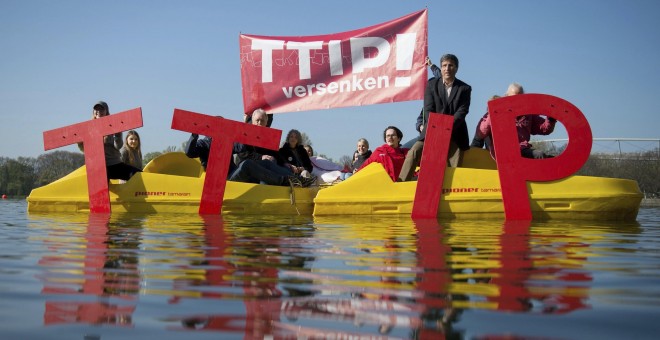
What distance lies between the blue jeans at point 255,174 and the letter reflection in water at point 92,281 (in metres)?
4.97

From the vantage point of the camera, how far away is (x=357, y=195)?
8.77 metres

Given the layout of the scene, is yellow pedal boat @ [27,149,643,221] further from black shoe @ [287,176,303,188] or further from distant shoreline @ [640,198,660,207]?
distant shoreline @ [640,198,660,207]

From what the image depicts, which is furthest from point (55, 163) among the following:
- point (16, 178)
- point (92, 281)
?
Result: point (92, 281)

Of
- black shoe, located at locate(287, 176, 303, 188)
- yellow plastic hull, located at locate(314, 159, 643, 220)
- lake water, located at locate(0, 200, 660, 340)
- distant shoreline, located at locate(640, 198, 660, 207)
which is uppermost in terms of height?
black shoe, located at locate(287, 176, 303, 188)

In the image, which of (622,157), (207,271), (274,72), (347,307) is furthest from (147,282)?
(622,157)

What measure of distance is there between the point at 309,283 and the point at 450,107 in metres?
Result: 6.40

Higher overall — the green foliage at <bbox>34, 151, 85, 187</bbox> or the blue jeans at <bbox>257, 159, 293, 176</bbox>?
the green foliage at <bbox>34, 151, 85, 187</bbox>

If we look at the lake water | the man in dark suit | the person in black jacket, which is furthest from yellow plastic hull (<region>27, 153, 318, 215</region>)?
the lake water

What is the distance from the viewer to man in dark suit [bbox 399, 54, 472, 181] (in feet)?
28.2

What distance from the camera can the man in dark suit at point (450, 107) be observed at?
8.60m

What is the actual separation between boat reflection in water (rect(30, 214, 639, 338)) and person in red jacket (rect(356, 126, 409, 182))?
430 cm

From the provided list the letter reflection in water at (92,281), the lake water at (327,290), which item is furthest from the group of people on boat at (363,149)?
the letter reflection in water at (92,281)

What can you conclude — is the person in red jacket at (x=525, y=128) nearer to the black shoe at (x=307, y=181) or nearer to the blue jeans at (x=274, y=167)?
the black shoe at (x=307, y=181)

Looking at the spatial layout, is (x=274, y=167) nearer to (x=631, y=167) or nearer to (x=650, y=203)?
(x=650, y=203)
